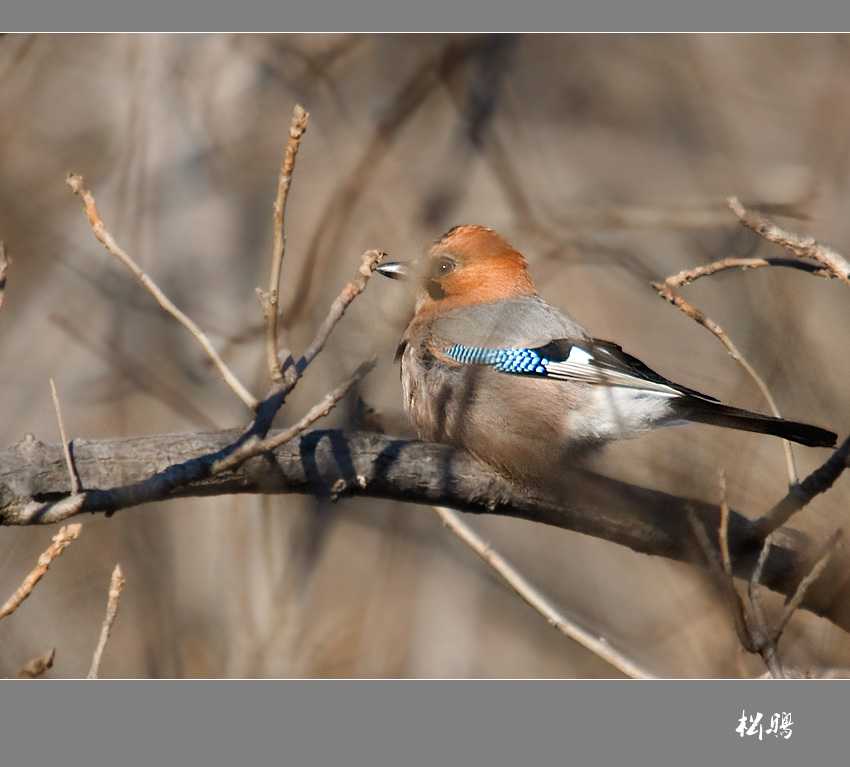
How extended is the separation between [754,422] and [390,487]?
1300 millimetres

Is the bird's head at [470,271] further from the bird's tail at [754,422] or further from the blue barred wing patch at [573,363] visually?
the bird's tail at [754,422]

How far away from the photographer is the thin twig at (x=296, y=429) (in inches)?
→ 83.4

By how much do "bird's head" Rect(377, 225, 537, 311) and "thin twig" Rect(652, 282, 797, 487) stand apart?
44.9 inches

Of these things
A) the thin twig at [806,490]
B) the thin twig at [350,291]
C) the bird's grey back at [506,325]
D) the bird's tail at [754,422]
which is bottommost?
the thin twig at [806,490]

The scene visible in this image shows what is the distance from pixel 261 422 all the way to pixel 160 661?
2121 millimetres

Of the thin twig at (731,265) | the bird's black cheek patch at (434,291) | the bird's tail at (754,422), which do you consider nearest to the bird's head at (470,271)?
the bird's black cheek patch at (434,291)

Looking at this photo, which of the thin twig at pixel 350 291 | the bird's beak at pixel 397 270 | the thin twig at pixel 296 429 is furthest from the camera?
the bird's beak at pixel 397 270

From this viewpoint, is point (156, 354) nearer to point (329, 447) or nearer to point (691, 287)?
point (329, 447)

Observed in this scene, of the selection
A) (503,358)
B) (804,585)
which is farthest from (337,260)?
(804,585)

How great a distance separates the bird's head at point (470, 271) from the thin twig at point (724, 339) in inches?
44.9

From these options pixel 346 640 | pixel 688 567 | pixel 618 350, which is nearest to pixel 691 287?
pixel 618 350

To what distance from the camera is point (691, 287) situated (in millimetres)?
3980

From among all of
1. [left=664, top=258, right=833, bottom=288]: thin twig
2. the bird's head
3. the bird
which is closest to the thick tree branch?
the bird

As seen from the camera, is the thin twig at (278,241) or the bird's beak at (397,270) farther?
the bird's beak at (397,270)
